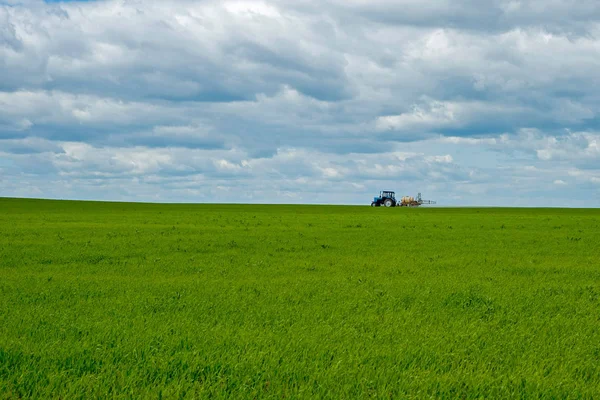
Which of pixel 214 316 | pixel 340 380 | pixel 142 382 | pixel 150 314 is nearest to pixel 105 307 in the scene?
pixel 150 314

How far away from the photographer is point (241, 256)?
2242 centimetres

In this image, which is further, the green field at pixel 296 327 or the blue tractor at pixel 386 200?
the blue tractor at pixel 386 200

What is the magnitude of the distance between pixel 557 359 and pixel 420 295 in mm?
4959

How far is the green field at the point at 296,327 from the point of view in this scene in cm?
736

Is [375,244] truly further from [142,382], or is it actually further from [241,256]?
[142,382]

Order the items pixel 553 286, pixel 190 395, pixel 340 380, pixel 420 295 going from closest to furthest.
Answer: pixel 190 395, pixel 340 380, pixel 420 295, pixel 553 286

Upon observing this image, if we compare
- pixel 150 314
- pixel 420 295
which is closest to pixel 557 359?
pixel 420 295

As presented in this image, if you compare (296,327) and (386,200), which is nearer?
(296,327)

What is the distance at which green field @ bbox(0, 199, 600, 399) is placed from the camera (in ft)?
24.1

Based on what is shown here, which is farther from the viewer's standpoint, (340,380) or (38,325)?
(38,325)

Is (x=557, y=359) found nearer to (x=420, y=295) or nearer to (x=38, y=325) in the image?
(x=420, y=295)

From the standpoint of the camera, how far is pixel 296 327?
10.2 meters

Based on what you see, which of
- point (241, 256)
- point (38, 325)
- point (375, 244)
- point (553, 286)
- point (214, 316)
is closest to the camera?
point (38, 325)

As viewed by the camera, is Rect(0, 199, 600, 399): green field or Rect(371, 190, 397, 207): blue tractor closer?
Rect(0, 199, 600, 399): green field
